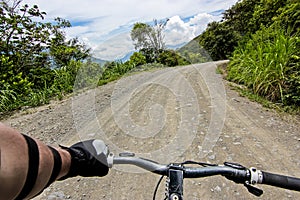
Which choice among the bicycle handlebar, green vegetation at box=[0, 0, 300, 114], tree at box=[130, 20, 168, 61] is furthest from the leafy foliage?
the bicycle handlebar

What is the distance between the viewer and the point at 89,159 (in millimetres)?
777

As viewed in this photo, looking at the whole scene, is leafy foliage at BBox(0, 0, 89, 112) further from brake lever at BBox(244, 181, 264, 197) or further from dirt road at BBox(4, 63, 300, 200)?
brake lever at BBox(244, 181, 264, 197)

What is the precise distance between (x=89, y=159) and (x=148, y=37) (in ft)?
5.36

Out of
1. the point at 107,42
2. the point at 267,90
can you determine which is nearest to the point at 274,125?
the point at 267,90

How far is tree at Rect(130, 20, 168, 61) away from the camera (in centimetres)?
184

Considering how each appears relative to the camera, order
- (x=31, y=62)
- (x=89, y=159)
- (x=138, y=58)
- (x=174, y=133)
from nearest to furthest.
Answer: (x=89, y=159) < (x=138, y=58) < (x=174, y=133) < (x=31, y=62)

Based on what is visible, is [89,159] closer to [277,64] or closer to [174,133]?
[174,133]

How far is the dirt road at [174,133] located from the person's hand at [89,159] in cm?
28

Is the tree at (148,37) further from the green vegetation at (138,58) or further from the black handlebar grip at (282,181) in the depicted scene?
the black handlebar grip at (282,181)

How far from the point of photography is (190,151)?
2180 mm

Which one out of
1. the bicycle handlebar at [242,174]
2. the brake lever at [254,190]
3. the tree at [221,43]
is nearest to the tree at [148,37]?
the bicycle handlebar at [242,174]

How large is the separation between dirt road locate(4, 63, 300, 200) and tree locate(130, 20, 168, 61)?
10.4 inches

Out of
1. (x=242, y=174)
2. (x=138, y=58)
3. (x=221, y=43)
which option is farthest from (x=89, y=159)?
(x=221, y=43)

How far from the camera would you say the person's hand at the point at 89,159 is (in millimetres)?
772
